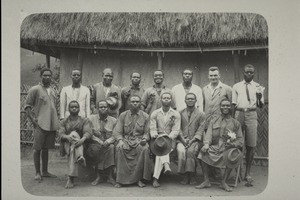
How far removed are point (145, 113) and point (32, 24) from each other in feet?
7.54

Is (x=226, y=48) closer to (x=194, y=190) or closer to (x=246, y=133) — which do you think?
(x=246, y=133)

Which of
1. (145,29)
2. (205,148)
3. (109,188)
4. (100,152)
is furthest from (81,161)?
(145,29)

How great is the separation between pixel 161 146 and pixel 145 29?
205cm

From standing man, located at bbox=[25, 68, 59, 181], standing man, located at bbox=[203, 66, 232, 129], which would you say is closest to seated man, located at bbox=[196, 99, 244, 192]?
standing man, located at bbox=[203, 66, 232, 129]

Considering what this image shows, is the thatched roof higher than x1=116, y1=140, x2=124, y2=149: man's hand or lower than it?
higher

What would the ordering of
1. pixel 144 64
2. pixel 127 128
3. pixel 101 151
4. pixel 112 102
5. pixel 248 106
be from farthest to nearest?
pixel 144 64 → pixel 112 102 → pixel 248 106 → pixel 127 128 → pixel 101 151

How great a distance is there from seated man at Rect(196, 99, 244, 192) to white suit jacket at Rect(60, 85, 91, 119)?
170 centimetres

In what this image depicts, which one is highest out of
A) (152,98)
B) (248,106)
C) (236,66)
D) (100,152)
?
(236,66)

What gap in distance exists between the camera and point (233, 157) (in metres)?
5.29

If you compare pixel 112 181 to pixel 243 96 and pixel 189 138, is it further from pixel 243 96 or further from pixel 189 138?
pixel 243 96

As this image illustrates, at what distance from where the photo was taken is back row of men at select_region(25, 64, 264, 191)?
17.3 feet

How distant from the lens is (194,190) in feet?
17.2

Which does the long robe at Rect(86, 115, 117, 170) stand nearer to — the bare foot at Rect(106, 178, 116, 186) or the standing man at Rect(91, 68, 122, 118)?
the bare foot at Rect(106, 178, 116, 186)

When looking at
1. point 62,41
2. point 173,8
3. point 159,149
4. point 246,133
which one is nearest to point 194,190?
point 159,149
